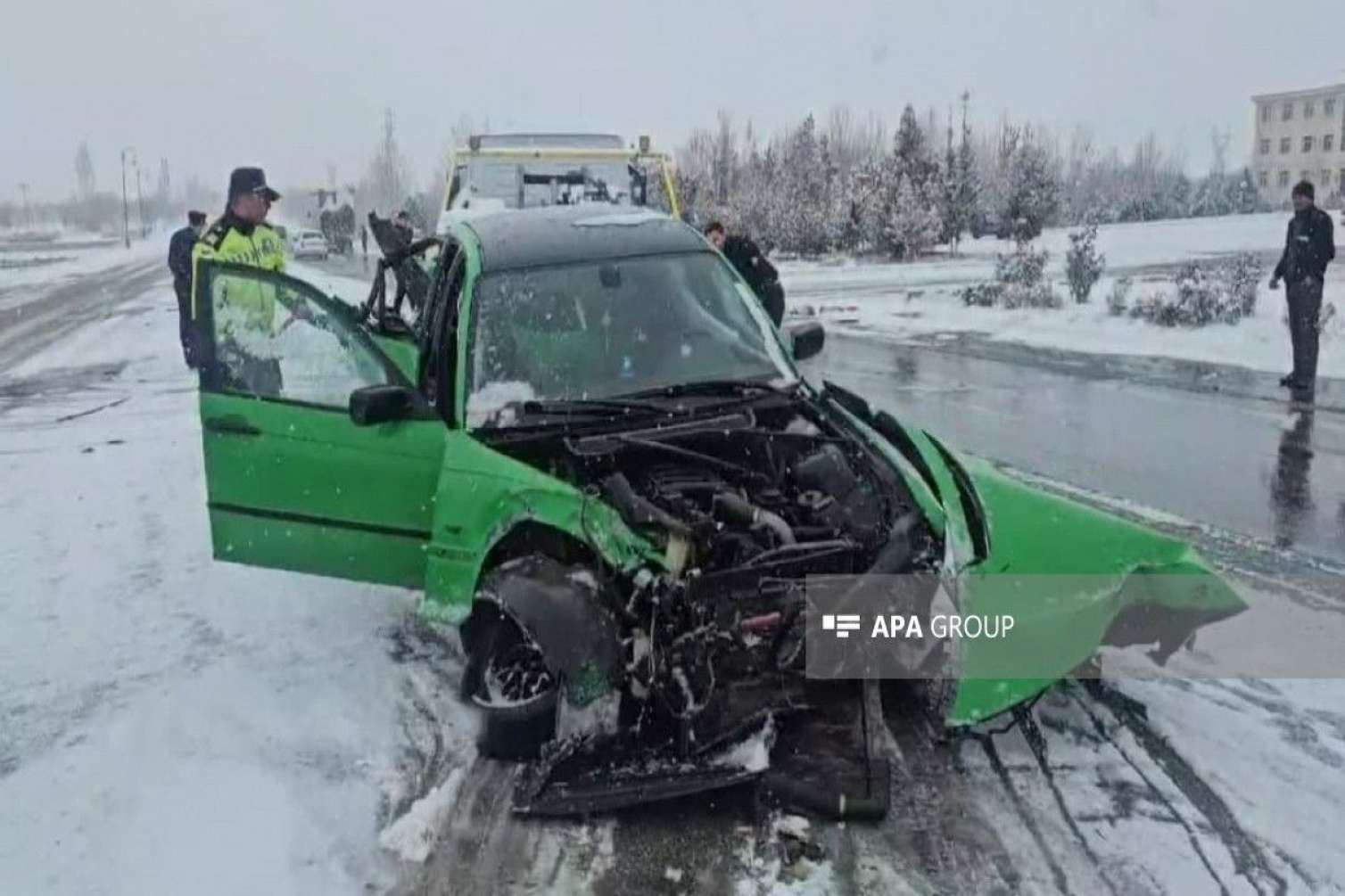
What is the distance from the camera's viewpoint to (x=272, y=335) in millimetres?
5469

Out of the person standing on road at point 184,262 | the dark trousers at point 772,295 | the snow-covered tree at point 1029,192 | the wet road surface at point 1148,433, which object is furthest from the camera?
the snow-covered tree at point 1029,192

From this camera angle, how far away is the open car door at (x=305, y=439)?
16.4ft

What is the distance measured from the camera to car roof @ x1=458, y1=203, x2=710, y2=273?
223 inches

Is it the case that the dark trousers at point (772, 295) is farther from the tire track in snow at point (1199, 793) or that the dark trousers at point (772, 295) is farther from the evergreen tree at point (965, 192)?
the evergreen tree at point (965, 192)

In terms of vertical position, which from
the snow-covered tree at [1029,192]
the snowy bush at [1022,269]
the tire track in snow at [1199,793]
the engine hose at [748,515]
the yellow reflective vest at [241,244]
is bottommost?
the tire track in snow at [1199,793]

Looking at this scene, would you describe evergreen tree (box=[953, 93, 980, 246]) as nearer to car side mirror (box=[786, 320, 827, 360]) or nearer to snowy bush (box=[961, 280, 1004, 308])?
snowy bush (box=[961, 280, 1004, 308])

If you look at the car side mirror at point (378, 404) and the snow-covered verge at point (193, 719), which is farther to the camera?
the car side mirror at point (378, 404)

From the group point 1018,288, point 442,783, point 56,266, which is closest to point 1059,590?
point 442,783

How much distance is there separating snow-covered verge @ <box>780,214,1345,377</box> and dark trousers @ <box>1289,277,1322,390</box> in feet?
4.51

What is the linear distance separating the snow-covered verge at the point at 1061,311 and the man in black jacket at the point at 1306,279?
1407mm

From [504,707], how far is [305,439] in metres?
1.61

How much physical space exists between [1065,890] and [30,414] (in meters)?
11.7

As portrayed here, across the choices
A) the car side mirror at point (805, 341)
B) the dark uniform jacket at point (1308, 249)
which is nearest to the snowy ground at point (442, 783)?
the car side mirror at point (805, 341)

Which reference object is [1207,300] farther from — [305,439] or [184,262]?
[305,439]
